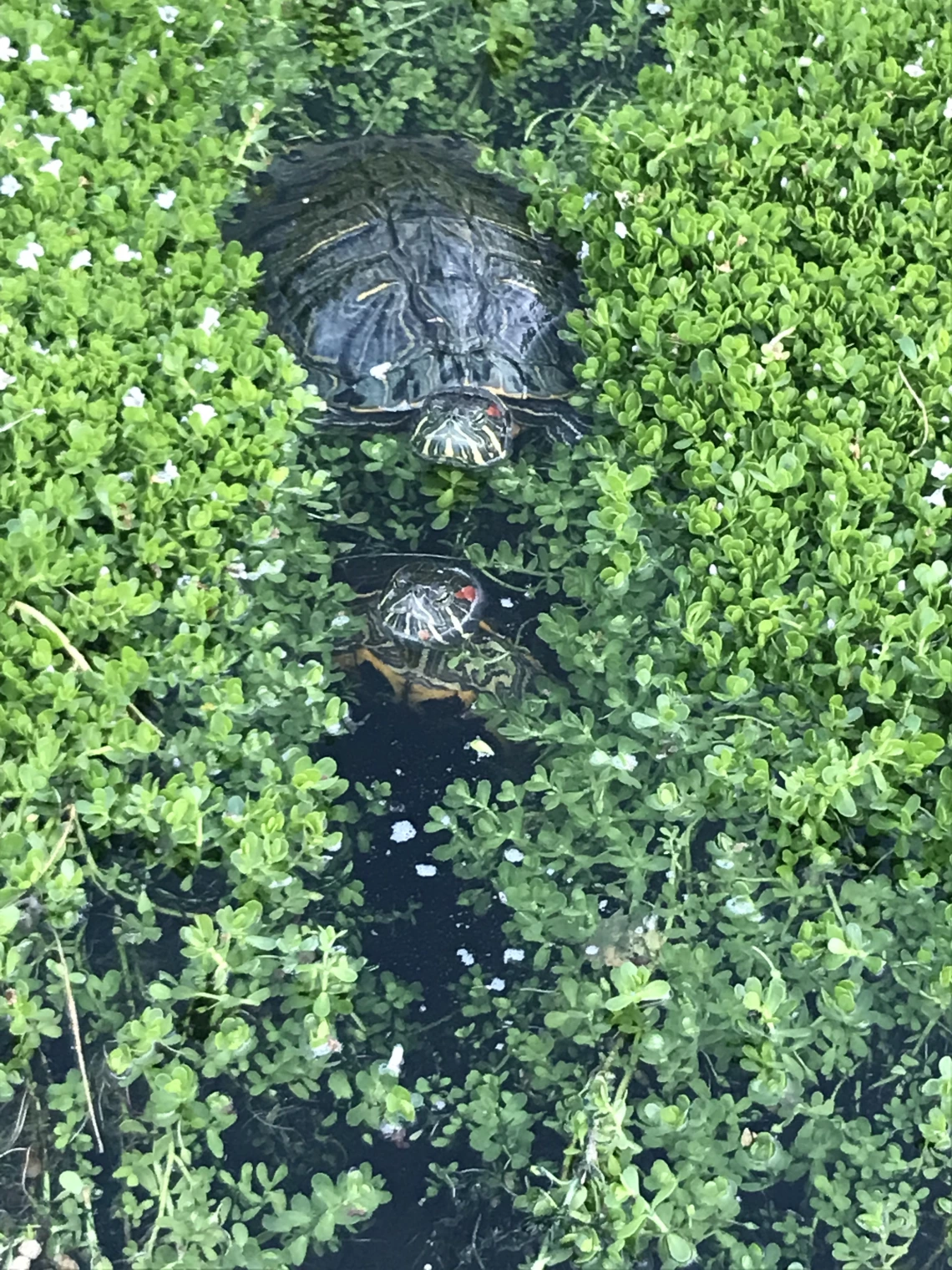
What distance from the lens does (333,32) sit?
13.7 ft

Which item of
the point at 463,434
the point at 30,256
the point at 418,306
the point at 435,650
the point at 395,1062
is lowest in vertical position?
the point at 395,1062

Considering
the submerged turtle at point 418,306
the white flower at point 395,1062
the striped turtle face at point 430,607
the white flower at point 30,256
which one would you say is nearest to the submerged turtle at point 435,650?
the striped turtle face at point 430,607

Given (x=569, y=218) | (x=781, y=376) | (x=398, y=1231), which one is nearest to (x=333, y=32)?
(x=569, y=218)

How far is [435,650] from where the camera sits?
266cm

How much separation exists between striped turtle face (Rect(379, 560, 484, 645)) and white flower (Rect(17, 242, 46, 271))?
1203 mm

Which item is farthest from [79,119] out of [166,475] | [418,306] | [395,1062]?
[395,1062]

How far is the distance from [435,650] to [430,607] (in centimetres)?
10

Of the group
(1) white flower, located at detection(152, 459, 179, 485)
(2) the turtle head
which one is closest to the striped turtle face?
(2) the turtle head

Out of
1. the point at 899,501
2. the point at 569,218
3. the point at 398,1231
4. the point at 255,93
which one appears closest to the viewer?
the point at 398,1231

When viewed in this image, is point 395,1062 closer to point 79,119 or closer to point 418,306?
point 418,306

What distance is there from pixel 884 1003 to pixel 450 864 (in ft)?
2.93

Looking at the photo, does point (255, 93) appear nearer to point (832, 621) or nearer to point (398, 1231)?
point (832, 621)

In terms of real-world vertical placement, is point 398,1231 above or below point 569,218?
below

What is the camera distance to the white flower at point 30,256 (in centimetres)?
284
